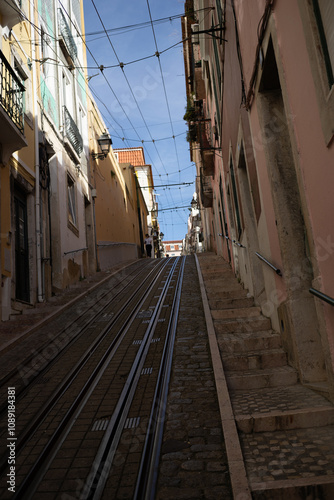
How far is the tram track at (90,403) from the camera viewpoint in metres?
3.20

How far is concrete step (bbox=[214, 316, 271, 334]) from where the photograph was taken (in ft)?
20.7

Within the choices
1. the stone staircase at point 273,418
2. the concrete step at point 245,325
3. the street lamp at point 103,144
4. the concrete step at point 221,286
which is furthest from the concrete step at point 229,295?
the street lamp at point 103,144

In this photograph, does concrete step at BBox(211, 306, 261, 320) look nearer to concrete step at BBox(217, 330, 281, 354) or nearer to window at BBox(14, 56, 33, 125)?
concrete step at BBox(217, 330, 281, 354)

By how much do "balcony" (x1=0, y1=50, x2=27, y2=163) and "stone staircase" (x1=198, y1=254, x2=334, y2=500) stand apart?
5739mm

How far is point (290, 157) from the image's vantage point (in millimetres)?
5070

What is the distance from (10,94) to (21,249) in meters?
3.57

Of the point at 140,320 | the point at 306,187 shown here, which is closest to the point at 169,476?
the point at 306,187

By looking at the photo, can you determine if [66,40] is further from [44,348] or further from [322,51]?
[322,51]

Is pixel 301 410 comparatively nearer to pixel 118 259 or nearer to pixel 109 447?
pixel 109 447

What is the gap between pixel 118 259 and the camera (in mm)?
22453

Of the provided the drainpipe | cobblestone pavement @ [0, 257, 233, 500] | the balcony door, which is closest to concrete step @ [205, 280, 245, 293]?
cobblestone pavement @ [0, 257, 233, 500]

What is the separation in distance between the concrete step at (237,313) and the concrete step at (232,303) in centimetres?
55

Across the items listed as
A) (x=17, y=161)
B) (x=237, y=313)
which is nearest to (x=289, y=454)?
(x=237, y=313)

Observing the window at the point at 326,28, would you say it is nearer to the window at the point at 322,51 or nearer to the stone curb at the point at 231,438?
the window at the point at 322,51
